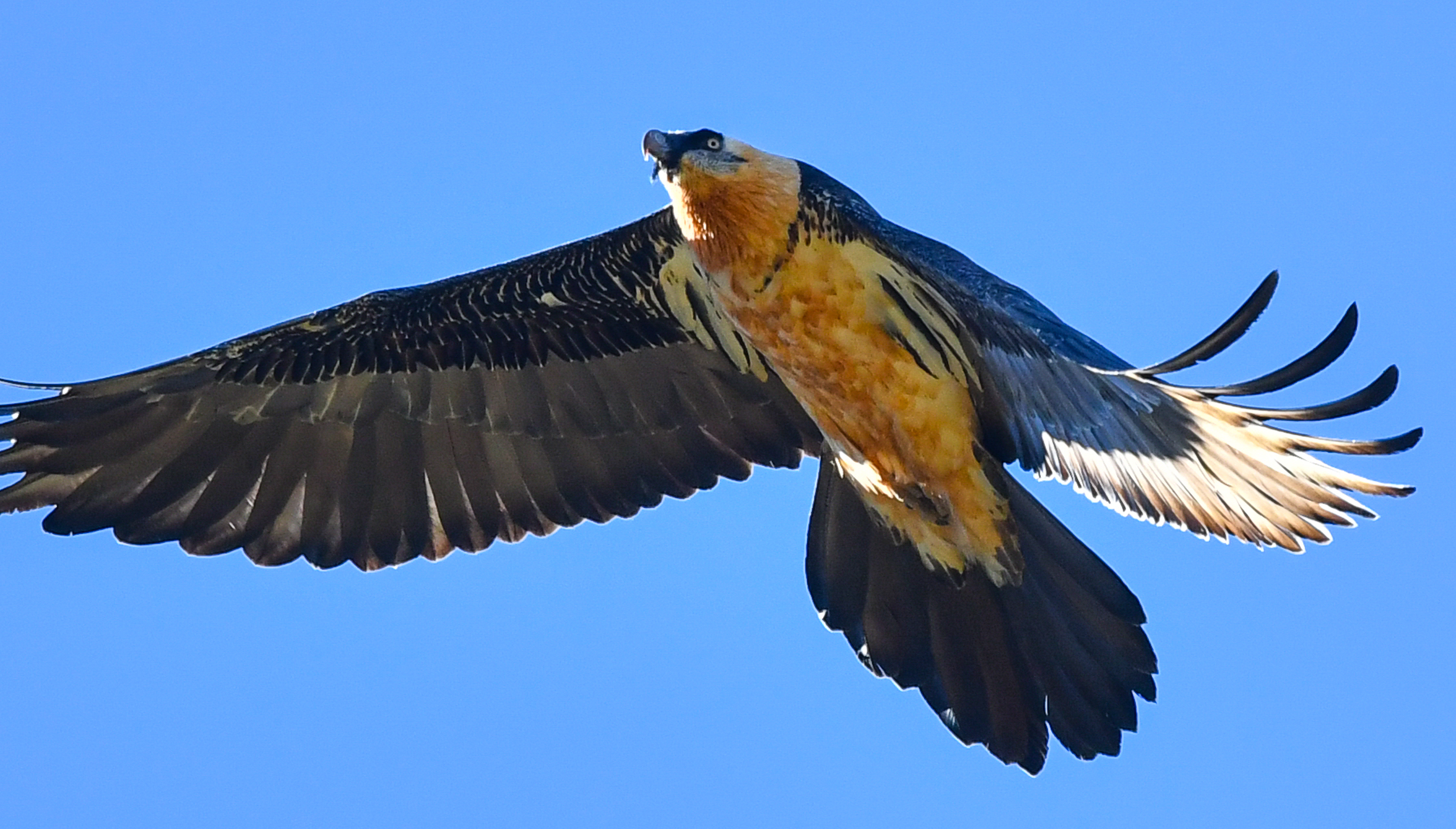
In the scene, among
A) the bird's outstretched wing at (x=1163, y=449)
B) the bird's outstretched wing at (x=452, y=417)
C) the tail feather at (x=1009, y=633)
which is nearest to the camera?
the bird's outstretched wing at (x=1163, y=449)

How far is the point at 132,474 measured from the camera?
8648mm

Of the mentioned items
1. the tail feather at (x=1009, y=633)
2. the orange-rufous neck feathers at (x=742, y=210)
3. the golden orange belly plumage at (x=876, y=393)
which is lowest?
the tail feather at (x=1009, y=633)

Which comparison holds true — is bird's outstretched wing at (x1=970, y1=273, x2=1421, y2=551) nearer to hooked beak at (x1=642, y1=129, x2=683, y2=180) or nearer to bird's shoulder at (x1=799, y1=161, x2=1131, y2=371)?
bird's shoulder at (x1=799, y1=161, x2=1131, y2=371)

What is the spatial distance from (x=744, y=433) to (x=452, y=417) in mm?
1443

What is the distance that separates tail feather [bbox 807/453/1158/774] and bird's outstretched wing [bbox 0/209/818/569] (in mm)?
790

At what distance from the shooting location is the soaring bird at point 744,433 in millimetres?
7750

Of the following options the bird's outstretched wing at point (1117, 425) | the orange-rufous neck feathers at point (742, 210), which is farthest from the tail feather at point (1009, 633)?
the orange-rufous neck feathers at point (742, 210)

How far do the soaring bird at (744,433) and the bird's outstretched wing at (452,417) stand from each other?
13 mm

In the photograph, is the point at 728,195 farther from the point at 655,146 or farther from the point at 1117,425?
the point at 1117,425

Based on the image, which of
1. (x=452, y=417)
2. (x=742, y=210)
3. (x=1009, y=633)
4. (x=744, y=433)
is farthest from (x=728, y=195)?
(x=1009, y=633)

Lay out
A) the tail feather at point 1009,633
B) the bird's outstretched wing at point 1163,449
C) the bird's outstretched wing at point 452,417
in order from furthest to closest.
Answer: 1. the bird's outstretched wing at point 452,417
2. the tail feather at point 1009,633
3. the bird's outstretched wing at point 1163,449

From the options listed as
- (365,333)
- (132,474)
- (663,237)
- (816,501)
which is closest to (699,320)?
(663,237)

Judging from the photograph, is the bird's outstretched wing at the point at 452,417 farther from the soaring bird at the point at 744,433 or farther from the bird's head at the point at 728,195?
the bird's head at the point at 728,195

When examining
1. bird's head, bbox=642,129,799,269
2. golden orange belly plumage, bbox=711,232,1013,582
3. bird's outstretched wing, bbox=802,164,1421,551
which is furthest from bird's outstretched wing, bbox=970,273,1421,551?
bird's head, bbox=642,129,799,269
